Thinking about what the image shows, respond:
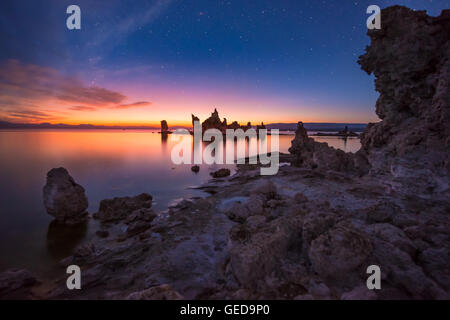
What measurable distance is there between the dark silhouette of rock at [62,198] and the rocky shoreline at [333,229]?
0.32 meters

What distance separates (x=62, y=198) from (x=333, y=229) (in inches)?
472

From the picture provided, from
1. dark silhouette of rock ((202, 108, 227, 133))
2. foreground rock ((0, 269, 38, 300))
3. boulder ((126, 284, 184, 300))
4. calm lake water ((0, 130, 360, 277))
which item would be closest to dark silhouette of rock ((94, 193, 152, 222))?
calm lake water ((0, 130, 360, 277))

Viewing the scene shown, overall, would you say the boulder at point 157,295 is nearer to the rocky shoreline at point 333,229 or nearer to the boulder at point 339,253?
the rocky shoreline at point 333,229

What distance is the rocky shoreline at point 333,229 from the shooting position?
3.71m

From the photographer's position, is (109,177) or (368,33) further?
(109,177)

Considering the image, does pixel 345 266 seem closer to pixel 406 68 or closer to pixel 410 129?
pixel 410 129

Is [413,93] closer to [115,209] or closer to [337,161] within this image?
[337,161]

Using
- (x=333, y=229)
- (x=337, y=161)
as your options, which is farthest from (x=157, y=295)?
(x=337, y=161)

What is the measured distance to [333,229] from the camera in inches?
166

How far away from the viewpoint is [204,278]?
457cm

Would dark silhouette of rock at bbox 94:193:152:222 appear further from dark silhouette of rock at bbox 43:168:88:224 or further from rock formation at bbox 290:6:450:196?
rock formation at bbox 290:6:450:196

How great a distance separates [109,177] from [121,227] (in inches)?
514
